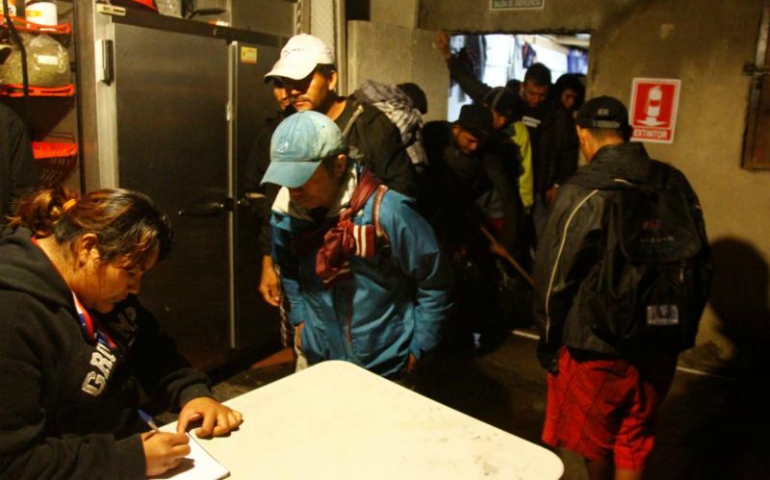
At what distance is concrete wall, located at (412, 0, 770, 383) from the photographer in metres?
3.81

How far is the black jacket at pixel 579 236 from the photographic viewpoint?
2260mm

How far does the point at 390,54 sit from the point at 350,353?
2940 mm

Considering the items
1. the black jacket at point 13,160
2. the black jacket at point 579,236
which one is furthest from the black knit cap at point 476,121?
the black jacket at point 13,160

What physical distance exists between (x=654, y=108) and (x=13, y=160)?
138 inches

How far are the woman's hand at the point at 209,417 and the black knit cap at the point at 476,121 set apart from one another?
2.75m

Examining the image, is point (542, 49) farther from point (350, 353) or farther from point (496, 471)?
point (496, 471)

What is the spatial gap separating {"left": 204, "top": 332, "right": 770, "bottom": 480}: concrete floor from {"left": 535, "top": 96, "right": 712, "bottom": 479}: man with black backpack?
0.65m

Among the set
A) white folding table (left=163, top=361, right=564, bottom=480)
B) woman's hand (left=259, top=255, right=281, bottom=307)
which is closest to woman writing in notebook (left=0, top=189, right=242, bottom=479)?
white folding table (left=163, top=361, right=564, bottom=480)

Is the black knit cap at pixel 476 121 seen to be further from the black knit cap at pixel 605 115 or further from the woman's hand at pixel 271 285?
the woman's hand at pixel 271 285

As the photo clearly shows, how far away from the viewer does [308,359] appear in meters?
2.35

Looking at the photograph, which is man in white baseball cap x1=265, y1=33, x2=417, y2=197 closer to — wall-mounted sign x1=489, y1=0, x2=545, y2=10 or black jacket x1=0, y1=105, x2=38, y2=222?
black jacket x1=0, y1=105, x2=38, y2=222

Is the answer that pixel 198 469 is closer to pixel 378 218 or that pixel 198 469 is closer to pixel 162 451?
pixel 162 451

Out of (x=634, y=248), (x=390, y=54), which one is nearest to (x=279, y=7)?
(x=390, y=54)

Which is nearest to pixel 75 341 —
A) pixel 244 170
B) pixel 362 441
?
pixel 362 441
